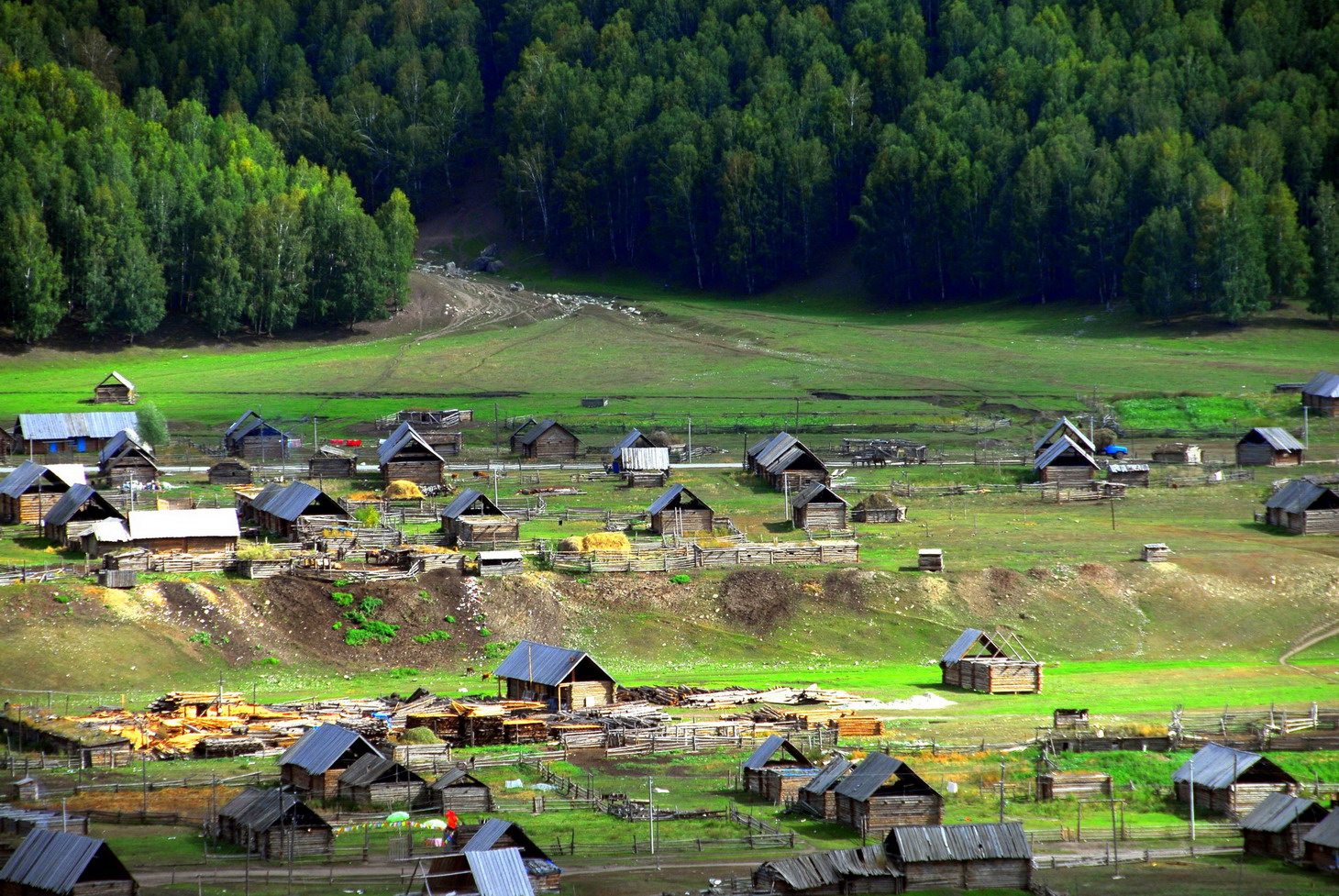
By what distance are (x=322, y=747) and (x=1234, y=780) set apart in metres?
24.9

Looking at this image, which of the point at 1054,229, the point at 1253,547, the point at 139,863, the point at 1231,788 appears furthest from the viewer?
the point at 1054,229

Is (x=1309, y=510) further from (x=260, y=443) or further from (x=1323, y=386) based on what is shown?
(x=260, y=443)

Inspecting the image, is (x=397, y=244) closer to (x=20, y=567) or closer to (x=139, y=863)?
(x=20, y=567)

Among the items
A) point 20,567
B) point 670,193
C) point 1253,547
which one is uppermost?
point 670,193

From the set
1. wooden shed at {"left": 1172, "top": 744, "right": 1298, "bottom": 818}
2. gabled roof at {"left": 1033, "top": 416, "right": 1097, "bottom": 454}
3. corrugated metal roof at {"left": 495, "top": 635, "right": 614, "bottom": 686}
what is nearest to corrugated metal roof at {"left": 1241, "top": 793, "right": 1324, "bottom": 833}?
wooden shed at {"left": 1172, "top": 744, "right": 1298, "bottom": 818}

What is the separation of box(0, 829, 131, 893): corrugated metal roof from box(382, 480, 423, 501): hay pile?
171 ft

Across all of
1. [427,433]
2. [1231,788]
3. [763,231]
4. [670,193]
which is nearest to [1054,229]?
Answer: [763,231]

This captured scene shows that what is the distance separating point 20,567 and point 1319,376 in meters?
84.4

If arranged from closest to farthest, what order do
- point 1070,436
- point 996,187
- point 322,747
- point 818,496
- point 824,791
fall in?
point 824,791 < point 322,747 < point 818,496 < point 1070,436 < point 996,187

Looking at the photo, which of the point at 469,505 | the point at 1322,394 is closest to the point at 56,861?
the point at 469,505

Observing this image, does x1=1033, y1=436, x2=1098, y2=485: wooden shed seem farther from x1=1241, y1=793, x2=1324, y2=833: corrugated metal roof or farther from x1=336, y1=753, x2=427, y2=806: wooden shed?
x1=336, y1=753, x2=427, y2=806: wooden shed

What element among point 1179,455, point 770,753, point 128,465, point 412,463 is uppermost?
point 128,465

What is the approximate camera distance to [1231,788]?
47.6 metres

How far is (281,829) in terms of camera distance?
42.8 metres
